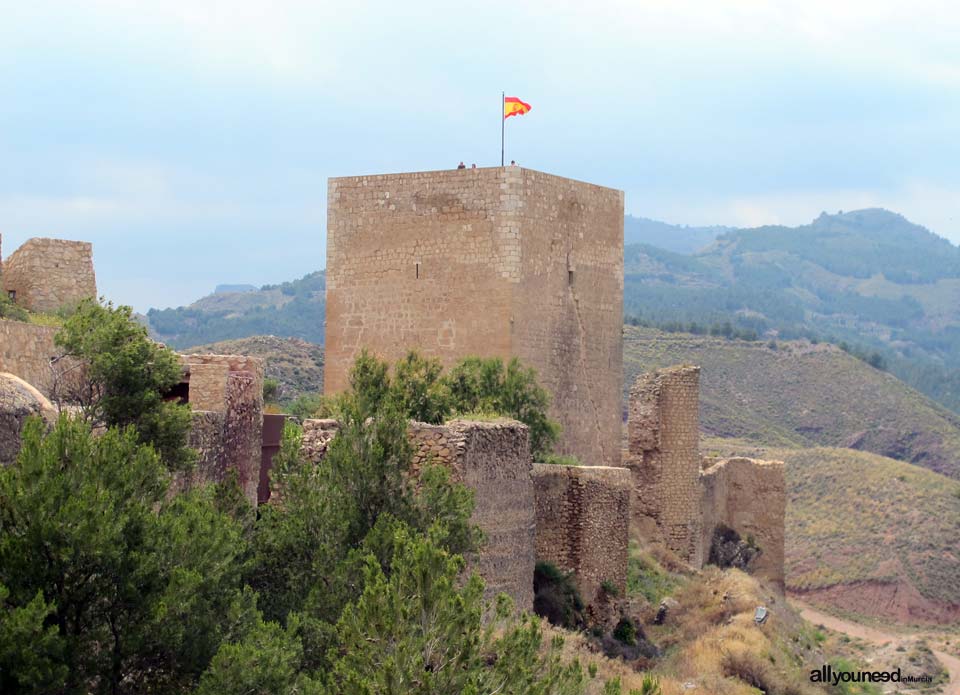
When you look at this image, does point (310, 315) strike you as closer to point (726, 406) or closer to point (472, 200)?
point (726, 406)

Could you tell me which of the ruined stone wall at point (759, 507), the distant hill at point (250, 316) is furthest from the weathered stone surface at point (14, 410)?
the distant hill at point (250, 316)

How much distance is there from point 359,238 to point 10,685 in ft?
55.5

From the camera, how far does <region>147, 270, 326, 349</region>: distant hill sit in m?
147

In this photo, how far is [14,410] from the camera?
14.1 m

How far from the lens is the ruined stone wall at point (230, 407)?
19.0 meters

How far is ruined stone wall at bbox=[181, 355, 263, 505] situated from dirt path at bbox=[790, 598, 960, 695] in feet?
69.6

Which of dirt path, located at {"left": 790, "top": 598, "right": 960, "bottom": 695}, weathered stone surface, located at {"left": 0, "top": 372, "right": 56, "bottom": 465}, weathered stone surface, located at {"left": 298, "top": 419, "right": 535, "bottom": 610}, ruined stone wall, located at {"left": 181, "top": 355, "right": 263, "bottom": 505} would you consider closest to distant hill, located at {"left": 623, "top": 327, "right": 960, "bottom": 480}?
dirt path, located at {"left": 790, "top": 598, "right": 960, "bottom": 695}

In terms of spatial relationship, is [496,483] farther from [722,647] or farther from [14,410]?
[722,647]

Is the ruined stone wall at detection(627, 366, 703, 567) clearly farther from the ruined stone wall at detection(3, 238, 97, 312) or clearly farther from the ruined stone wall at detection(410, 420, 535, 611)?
the ruined stone wall at detection(410, 420, 535, 611)

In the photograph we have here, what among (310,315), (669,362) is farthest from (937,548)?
(310,315)

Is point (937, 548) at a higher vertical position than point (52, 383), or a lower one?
lower

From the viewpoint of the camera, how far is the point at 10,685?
11.3 m

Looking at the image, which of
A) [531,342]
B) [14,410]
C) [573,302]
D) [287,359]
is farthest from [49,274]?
[287,359]

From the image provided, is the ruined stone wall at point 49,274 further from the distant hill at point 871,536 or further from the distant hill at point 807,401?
the distant hill at point 807,401
